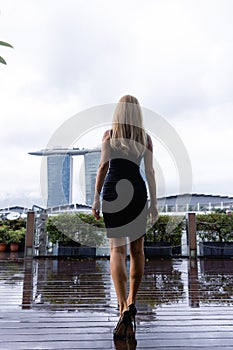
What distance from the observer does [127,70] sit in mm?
10250

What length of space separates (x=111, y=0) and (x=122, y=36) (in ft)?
3.43

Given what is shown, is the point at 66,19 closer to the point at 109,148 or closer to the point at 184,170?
the point at 184,170

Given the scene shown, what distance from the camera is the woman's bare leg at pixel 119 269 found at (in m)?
1.80

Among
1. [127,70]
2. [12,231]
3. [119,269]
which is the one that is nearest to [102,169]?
[119,269]

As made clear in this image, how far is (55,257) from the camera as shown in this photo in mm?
6391

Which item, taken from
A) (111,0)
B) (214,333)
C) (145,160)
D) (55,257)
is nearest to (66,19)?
(111,0)

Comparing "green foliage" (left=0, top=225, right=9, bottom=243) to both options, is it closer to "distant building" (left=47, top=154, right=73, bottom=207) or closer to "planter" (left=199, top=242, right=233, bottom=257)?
"distant building" (left=47, top=154, right=73, bottom=207)

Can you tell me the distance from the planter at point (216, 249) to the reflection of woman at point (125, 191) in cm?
502

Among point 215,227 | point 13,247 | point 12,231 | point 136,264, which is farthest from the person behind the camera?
point 12,231

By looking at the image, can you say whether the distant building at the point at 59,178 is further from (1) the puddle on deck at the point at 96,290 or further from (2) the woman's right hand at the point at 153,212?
(2) the woman's right hand at the point at 153,212

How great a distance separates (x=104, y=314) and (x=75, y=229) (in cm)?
470

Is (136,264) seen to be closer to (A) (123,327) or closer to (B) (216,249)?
(A) (123,327)

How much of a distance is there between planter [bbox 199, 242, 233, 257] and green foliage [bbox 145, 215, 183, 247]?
0.51 m

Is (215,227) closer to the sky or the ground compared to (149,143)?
closer to the ground
